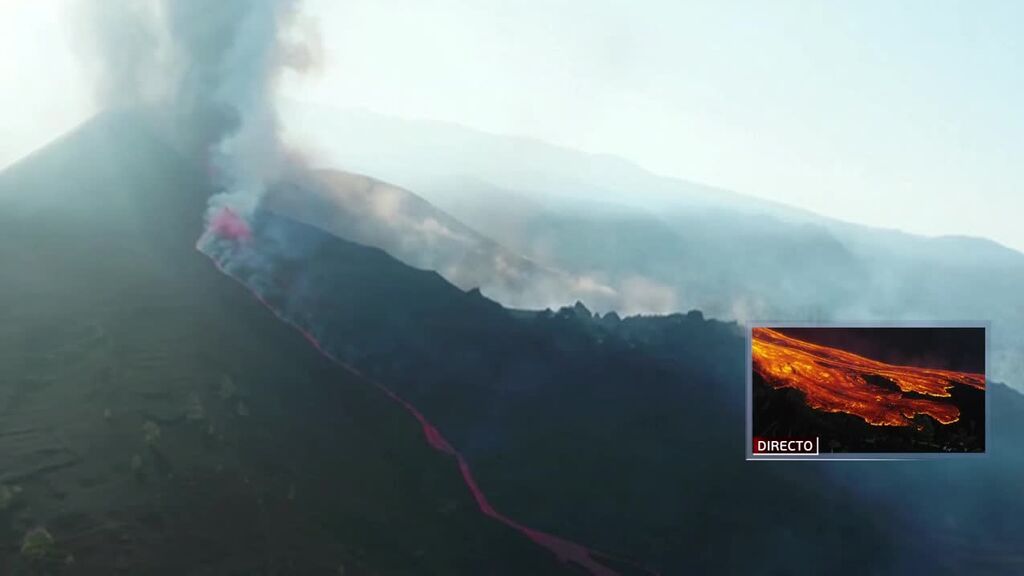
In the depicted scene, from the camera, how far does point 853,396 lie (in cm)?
750

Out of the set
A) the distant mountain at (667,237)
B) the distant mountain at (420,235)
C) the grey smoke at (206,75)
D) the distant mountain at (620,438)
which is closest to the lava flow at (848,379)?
the distant mountain at (620,438)

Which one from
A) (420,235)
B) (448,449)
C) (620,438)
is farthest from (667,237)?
(448,449)

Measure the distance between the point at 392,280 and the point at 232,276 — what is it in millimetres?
1361

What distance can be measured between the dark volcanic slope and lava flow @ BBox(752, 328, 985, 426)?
2508 mm

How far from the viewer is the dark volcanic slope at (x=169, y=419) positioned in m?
6.47

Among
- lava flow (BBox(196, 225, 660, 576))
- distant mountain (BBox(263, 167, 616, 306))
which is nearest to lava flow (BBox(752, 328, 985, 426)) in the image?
distant mountain (BBox(263, 167, 616, 306))

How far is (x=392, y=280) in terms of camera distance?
25.6ft

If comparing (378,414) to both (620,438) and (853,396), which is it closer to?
(620,438)

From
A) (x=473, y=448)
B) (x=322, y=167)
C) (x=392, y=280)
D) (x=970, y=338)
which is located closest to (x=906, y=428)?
(x=970, y=338)

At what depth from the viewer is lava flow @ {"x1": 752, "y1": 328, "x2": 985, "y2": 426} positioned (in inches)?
294

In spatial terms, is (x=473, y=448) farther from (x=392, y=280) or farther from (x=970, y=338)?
(x=970, y=338)

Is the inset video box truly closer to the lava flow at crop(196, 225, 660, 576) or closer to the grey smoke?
the lava flow at crop(196, 225, 660, 576)

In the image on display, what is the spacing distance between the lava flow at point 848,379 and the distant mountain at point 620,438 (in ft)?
0.89

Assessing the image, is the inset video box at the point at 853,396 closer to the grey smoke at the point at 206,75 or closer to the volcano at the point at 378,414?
the volcano at the point at 378,414
